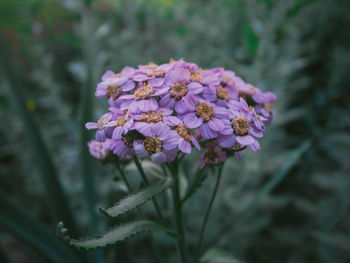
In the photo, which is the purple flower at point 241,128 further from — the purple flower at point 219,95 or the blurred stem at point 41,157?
the blurred stem at point 41,157

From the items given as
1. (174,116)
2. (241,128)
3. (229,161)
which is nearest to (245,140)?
(241,128)

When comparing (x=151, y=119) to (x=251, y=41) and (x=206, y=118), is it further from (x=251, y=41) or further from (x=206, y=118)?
(x=251, y=41)

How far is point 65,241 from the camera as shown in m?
0.43

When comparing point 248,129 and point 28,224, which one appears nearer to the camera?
point 248,129

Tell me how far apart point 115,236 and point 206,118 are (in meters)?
0.26

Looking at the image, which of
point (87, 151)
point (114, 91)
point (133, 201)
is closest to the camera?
point (133, 201)

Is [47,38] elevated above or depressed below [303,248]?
above

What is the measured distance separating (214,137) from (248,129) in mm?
64

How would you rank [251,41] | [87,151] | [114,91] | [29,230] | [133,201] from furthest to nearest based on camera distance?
1. [251,41]
2. [87,151]
3. [29,230]
4. [114,91]
5. [133,201]

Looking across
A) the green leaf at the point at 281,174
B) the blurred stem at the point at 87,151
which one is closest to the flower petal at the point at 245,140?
the green leaf at the point at 281,174

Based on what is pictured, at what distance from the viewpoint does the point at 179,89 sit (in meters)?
0.54

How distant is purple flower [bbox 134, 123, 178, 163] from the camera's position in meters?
0.47

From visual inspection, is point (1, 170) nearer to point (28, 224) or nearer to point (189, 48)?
point (28, 224)

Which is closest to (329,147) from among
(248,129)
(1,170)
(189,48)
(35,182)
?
(189,48)
